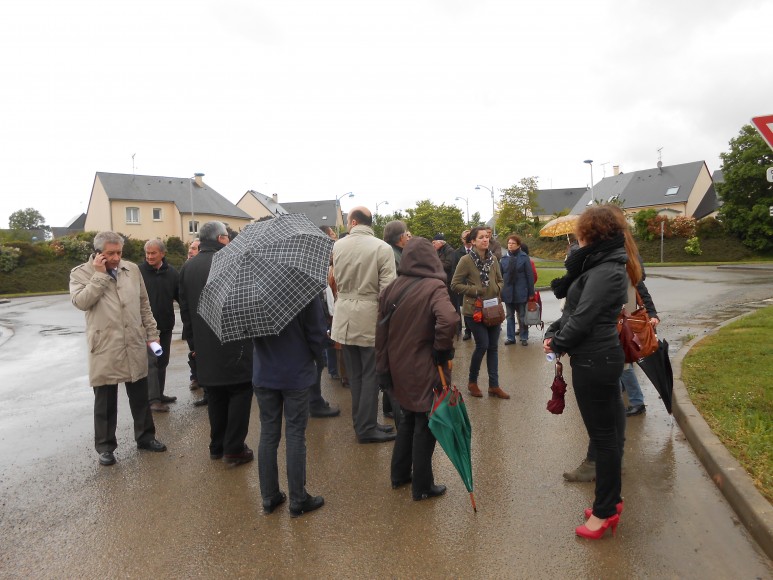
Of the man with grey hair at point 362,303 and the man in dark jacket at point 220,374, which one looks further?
the man with grey hair at point 362,303

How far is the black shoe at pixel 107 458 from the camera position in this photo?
16.1ft

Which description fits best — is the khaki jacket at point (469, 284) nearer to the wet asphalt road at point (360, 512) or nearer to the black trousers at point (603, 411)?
the wet asphalt road at point (360, 512)

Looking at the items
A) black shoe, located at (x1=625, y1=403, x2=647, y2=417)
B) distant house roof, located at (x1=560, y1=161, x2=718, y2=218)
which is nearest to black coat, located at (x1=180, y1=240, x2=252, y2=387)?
black shoe, located at (x1=625, y1=403, x2=647, y2=417)

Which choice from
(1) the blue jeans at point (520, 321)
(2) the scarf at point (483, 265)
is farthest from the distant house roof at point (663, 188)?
(2) the scarf at point (483, 265)

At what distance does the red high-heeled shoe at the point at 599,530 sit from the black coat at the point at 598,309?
1.07m

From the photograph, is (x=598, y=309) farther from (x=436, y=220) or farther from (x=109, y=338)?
(x=436, y=220)

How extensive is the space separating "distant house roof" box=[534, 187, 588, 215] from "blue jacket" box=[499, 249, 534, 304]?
81.3 metres

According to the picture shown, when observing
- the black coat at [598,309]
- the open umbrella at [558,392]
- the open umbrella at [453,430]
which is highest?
the black coat at [598,309]

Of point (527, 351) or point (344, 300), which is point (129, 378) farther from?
→ point (527, 351)

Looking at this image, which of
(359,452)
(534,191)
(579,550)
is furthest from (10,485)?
(534,191)

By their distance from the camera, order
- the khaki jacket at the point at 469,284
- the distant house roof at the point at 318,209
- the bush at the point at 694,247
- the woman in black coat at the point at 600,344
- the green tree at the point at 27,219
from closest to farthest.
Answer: the woman in black coat at the point at 600,344
the khaki jacket at the point at 469,284
the bush at the point at 694,247
the distant house roof at the point at 318,209
the green tree at the point at 27,219

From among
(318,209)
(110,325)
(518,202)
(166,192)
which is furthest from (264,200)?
(110,325)

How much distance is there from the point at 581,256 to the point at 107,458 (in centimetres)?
440

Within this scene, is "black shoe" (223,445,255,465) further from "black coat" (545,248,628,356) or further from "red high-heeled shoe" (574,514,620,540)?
"black coat" (545,248,628,356)
